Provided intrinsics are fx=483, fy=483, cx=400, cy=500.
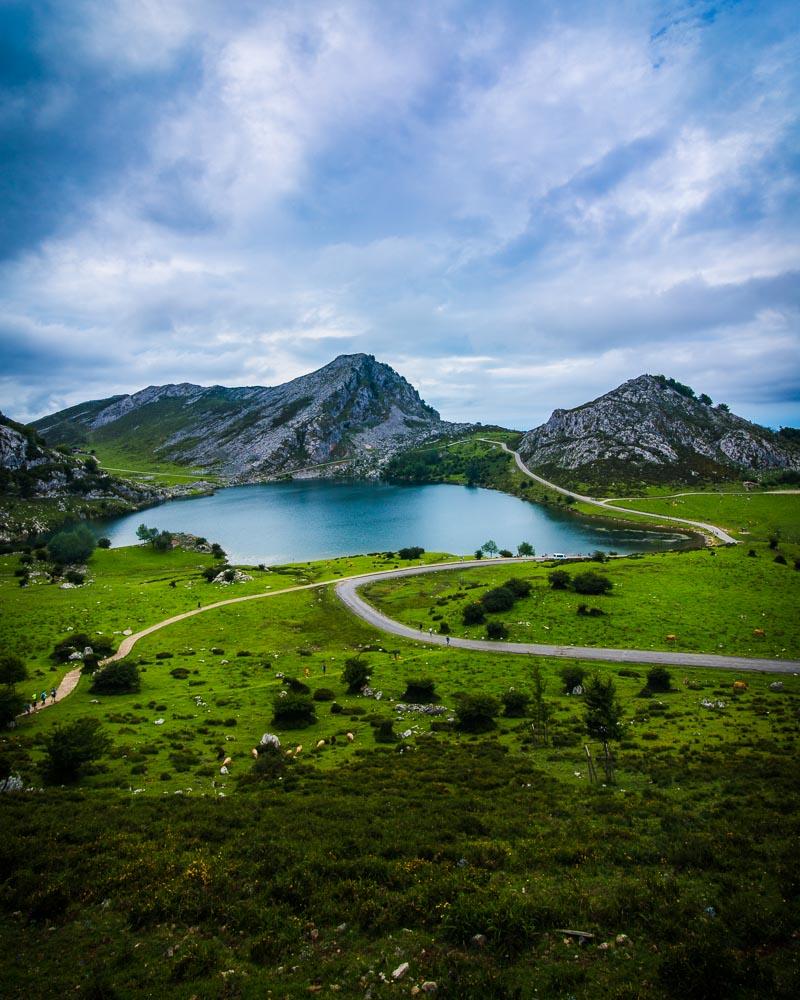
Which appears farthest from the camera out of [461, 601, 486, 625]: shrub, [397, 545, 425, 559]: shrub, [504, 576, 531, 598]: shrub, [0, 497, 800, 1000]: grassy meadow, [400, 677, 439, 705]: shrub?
[397, 545, 425, 559]: shrub

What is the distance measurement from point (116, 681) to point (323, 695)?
67.7 feet

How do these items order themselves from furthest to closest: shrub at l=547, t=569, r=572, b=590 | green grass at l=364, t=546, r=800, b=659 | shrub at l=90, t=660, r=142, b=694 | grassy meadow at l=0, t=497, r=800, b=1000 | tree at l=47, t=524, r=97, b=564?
tree at l=47, t=524, r=97, b=564
shrub at l=547, t=569, r=572, b=590
green grass at l=364, t=546, r=800, b=659
shrub at l=90, t=660, r=142, b=694
grassy meadow at l=0, t=497, r=800, b=1000

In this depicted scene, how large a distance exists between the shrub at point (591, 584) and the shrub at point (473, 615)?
1700 centimetres

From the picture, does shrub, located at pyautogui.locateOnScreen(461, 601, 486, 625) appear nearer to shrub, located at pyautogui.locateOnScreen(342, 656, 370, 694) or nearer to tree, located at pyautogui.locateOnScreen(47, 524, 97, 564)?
shrub, located at pyautogui.locateOnScreen(342, 656, 370, 694)

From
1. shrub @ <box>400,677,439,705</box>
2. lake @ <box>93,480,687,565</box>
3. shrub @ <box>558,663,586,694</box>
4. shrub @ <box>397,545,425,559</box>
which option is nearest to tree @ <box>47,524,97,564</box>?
lake @ <box>93,480,687,565</box>

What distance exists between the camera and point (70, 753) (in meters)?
28.0

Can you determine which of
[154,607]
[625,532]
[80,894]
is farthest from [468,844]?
[625,532]

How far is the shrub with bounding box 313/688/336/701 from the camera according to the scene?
4616 cm

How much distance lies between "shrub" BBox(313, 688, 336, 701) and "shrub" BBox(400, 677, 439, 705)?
6793 mm

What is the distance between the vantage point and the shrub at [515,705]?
41.2m

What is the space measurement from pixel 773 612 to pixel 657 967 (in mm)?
67004

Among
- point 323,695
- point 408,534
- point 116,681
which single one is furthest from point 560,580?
point 408,534

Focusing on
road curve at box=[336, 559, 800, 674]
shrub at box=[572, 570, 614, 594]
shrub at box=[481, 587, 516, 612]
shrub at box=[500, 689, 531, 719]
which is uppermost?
shrub at box=[572, 570, 614, 594]

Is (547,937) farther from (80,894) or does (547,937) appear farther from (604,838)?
(80,894)
